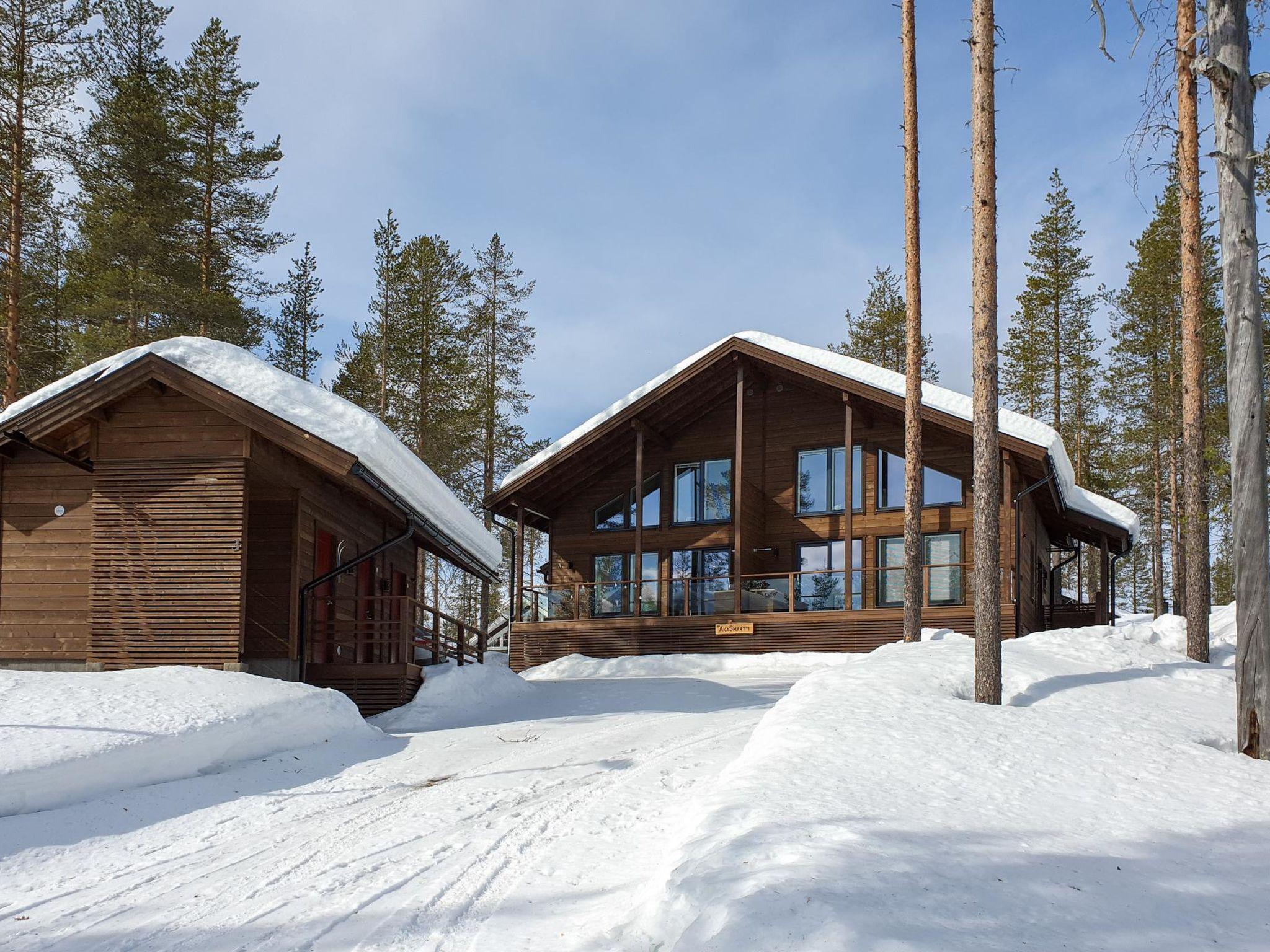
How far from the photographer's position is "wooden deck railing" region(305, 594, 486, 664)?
15.0 m

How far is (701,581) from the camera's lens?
2281 centimetres

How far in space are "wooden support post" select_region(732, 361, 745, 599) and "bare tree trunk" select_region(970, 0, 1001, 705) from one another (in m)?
11.7

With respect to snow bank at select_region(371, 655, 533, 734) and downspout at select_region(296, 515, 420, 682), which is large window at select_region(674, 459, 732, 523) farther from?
downspout at select_region(296, 515, 420, 682)

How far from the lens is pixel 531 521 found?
26547mm

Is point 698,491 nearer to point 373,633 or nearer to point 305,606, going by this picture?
point 373,633

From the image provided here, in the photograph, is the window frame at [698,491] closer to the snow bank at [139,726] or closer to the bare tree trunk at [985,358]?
the snow bank at [139,726]

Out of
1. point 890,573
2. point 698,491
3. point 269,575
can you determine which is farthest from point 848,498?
point 269,575

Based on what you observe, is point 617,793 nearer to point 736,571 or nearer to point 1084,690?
point 1084,690

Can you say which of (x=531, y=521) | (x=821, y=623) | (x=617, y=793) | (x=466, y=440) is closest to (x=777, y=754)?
(x=617, y=793)

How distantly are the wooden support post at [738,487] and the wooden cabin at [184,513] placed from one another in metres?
7.83

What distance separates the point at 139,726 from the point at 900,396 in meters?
15.0

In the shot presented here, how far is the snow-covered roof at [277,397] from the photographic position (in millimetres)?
13406

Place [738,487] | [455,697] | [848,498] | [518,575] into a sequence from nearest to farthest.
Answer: [455,697]
[848,498]
[738,487]
[518,575]

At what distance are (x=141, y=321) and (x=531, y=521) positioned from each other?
35.1 ft
